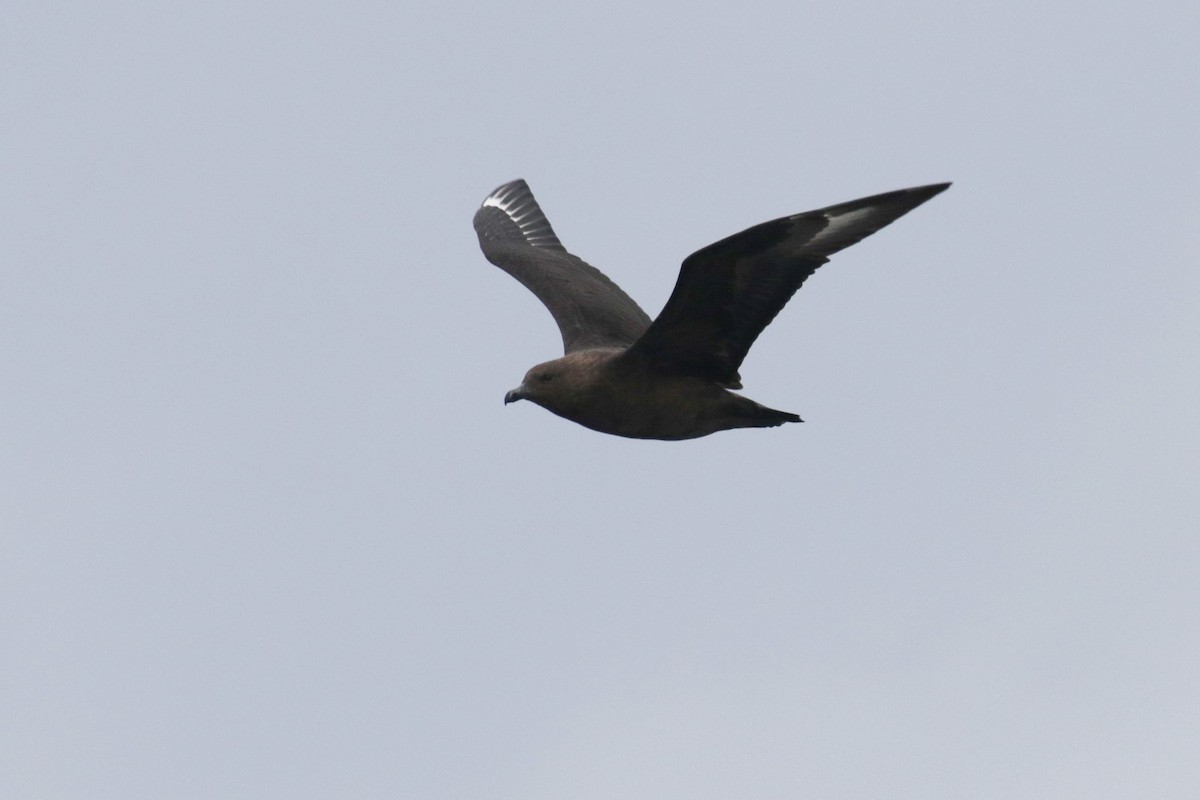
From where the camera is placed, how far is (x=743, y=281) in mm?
8188

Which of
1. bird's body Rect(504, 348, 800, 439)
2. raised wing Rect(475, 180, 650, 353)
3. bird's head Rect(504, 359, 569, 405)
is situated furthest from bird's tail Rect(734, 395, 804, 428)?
raised wing Rect(475, 180, 650, 353)

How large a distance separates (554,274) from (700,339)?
2.46 metres

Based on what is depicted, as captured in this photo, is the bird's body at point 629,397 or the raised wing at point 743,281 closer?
the raised wing at point 743,281

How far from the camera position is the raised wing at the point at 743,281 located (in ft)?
25.1

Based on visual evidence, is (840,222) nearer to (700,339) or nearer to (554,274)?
(700,339)

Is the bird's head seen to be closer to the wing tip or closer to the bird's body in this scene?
the bird's body

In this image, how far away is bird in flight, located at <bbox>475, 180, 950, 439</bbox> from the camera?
25.5ft

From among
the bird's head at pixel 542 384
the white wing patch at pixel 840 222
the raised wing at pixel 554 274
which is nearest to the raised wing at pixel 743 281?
the white wing patch at pixel 840 222

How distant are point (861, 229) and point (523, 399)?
2184mm

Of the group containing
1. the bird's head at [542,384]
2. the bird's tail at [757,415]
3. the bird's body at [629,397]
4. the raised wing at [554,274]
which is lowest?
the bird's tail at [757,415]

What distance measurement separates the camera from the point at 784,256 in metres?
8.02

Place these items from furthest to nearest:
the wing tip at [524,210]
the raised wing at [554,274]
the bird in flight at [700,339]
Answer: the wing tip at [524,210] < the raised wing at [554,274] < the bird in flight at [700,339]

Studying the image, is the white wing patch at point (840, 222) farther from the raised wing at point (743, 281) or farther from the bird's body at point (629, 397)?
the bird's body at point (629, 397)

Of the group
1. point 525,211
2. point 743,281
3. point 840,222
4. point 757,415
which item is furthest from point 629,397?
point 525,211
